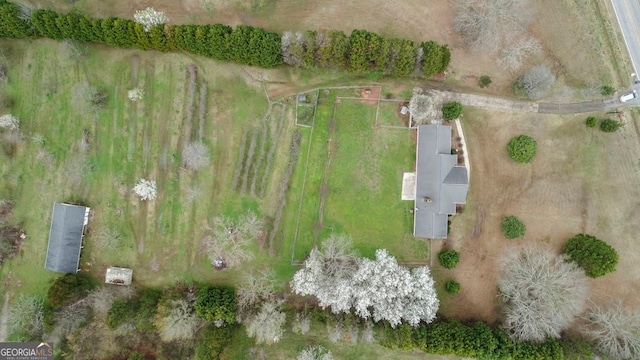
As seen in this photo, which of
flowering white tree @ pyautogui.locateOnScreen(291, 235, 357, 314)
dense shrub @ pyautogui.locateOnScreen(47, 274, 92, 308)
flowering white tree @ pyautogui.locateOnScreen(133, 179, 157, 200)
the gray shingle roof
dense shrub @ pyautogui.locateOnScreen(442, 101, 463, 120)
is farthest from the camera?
flowering white tree @ pyautogui.locateOnScreen(133, 179, 157, 200)

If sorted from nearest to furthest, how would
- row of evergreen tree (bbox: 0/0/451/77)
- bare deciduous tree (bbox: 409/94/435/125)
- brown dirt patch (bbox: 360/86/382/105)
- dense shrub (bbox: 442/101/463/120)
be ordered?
1. row of evergreen tree (bbox: 0/0/451/77)
2. dense shrub (bbox: 442/101/463/120)
3. bare deciduous tree (bbox: 409/94/435/125)
4. brown dirt patch (bbox: 360/86/382/105)

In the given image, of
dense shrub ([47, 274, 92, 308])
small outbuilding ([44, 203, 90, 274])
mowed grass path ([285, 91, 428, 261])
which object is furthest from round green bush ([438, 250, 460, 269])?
small outbuilding ([44, 203, 90, 274])

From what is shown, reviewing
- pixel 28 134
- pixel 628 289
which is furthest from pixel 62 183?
pixel 628 289

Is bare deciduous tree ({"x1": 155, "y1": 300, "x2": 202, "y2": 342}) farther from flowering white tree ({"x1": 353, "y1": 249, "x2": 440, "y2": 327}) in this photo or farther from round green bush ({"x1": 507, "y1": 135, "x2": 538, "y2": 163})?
round green bush ({"x1": 507, "y1": 135, "x2": 538, "y2": 163})

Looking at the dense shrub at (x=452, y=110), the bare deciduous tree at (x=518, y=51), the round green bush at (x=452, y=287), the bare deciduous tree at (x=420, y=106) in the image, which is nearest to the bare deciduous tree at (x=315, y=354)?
the round green bush at (x=452, y=287)

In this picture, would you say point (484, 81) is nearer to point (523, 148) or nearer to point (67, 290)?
point (523, 148)

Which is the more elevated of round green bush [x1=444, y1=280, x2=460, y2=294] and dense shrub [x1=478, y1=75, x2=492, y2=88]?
dense shrub [x1=478, y1=75, x2=492, y2=88]

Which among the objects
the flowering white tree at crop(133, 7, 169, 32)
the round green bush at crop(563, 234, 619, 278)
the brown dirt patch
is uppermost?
the flowering white tree at crop(133, 7, 169, 32)

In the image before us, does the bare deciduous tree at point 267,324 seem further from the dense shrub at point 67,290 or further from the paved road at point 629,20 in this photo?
the paved road at point 629,20

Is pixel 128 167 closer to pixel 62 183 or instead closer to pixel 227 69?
pixel 62 183
